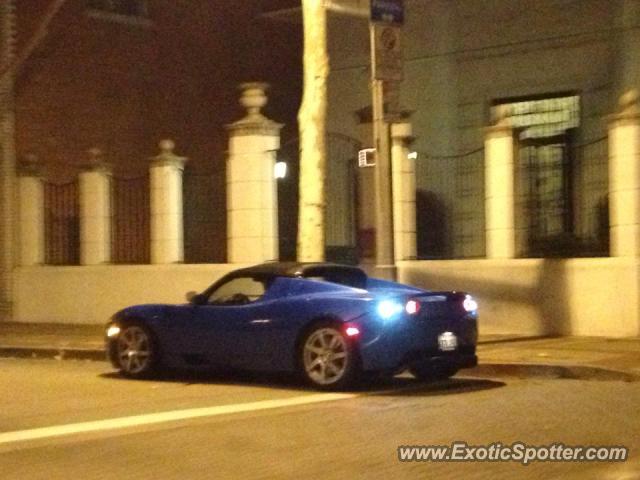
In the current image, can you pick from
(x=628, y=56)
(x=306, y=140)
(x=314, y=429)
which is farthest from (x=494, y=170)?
(x=314, y=429)

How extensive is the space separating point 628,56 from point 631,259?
6400 millimetres

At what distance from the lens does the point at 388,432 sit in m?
9.95

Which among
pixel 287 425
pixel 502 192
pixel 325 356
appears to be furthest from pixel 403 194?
pixel 287 425

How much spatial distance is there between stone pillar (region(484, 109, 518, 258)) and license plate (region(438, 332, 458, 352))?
17.5 ft

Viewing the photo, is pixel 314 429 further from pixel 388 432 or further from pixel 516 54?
pixel 516 54

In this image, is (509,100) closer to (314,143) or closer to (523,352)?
(314,143)

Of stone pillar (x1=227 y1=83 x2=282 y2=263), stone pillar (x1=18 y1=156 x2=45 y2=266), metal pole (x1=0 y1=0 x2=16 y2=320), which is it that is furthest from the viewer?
metal pole (x1=0 y1=0 x2=16 y2=320)

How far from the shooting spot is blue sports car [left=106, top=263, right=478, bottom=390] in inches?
480

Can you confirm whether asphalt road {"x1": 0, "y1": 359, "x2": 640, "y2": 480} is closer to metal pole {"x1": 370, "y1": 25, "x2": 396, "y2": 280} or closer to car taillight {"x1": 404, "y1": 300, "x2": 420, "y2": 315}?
car taillight {"x1": 404, "y1": 300, "x2": 420, "y2": 315}

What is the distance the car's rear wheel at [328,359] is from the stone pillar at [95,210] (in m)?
10.1

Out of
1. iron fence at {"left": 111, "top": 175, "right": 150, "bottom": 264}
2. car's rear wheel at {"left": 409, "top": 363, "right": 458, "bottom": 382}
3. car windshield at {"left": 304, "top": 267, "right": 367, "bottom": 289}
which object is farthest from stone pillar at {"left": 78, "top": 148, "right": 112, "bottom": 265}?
car's rear wheel at {"left": 409, "top": 363, "right": 458, "bottom": 382}

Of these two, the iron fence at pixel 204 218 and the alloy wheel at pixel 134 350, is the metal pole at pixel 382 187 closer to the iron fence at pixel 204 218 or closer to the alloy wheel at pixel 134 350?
the alloy wheel at pixel 134 350

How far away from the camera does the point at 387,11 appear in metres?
15.7

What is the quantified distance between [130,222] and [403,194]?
5.83 meters
